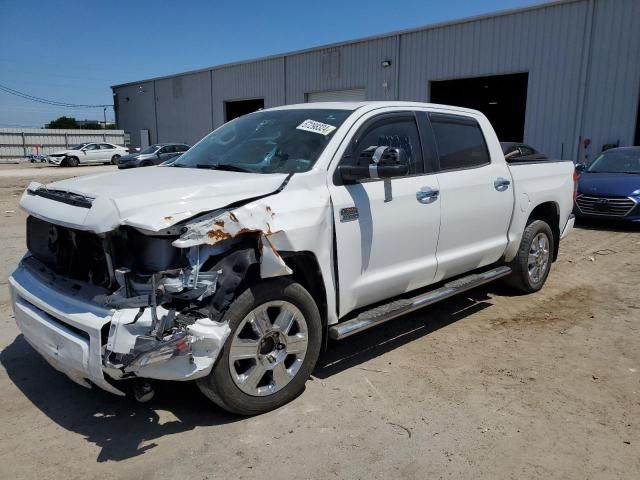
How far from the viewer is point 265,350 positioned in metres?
3.33

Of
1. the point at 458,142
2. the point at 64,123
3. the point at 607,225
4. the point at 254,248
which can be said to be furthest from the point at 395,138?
the point at 64,123

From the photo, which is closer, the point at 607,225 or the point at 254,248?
the point at 254,248

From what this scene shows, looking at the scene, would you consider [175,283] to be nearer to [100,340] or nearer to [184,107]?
[100,340]

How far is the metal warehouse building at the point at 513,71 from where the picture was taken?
51.8ft

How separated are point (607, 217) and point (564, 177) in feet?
16.5

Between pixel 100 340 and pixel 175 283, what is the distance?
0.48m

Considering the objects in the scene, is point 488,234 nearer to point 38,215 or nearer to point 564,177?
point 564,177

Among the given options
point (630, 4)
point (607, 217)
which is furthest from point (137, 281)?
point (630, 4)

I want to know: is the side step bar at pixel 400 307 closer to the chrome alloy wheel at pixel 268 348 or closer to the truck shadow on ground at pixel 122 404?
the chrome alloy wheel at pixel 268 348

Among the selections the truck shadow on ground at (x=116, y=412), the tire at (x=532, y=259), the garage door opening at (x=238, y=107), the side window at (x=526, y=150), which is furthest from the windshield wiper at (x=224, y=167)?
the garage door opening at (x=238, y=107)

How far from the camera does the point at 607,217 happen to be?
10.3 m

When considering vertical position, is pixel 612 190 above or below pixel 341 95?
below

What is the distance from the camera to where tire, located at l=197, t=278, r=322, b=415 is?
3.08 meters

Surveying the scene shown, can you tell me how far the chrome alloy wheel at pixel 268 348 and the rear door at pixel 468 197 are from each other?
1.63m
